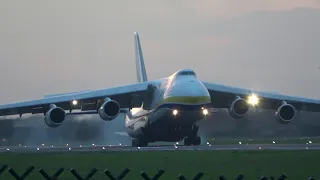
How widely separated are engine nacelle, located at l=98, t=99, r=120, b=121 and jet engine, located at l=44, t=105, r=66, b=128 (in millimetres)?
2054

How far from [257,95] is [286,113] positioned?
9.10 ft

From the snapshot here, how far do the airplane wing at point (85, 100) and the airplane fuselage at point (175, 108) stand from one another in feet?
2.99

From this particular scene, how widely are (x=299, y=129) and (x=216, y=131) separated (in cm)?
604

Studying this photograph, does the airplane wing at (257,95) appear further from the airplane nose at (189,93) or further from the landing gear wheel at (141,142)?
the landing gear wheel at (141,142)

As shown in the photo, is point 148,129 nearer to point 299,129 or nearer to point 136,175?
point 299,129

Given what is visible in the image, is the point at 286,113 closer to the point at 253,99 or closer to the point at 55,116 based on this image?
the point at 253,99

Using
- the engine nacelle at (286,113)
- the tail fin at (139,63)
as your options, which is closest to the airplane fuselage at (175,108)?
the engine nacelle at (286,113)

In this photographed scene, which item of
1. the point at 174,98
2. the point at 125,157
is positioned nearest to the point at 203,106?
the point at 174,98

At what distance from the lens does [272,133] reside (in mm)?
55750

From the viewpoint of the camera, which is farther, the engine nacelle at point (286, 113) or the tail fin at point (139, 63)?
the tail fin at point (139, 63)

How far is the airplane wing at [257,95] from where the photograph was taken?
44938 mm

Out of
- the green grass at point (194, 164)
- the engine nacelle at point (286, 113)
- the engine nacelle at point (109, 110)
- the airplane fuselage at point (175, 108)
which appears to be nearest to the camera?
the green grass at point (194, 164)

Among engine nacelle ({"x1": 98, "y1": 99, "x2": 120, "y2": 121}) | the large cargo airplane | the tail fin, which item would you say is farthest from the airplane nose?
the tail fin

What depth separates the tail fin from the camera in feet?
182
